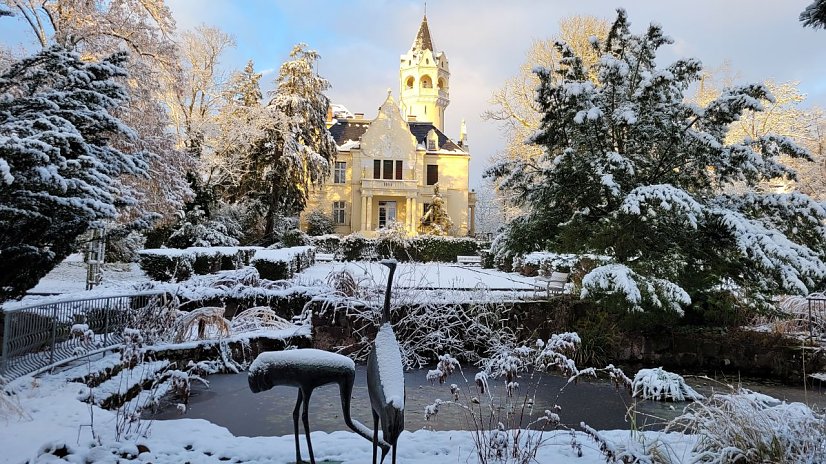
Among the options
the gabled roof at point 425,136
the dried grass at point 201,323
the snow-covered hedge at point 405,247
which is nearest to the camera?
the dried grass at point 201,323

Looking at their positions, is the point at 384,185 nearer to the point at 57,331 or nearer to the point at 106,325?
the point at 106,325

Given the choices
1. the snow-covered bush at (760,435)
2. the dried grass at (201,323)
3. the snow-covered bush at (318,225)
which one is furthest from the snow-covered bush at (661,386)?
the snow-covered bush at (318,225)

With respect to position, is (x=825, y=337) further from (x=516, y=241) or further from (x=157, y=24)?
(x=157, y=24)

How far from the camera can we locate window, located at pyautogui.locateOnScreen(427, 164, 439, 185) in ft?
118

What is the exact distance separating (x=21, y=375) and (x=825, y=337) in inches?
453

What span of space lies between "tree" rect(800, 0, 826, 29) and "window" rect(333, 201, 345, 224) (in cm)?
3254

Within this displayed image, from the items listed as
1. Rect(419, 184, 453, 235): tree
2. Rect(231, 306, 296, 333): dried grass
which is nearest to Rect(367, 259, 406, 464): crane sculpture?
Rect(231, 306, 296, 333): dried grass

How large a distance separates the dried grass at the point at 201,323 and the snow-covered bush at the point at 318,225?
23205 millimetres

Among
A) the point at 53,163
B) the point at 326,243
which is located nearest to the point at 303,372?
the point at 53,163

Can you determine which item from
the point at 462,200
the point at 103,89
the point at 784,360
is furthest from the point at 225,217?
the point at 784,360

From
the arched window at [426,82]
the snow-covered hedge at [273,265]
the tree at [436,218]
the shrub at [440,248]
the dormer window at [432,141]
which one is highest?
the arched window at [426,82]

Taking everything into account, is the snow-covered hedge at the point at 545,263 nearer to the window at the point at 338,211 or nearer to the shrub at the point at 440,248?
the shrub at the point at 440,248

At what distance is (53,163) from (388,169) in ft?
97.4

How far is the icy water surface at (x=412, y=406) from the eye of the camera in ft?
18.6
